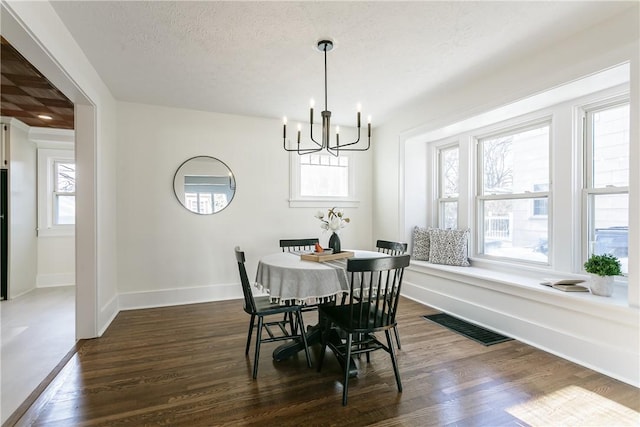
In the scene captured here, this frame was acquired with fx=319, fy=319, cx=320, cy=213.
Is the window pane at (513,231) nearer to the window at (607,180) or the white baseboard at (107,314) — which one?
the window at (607,180)

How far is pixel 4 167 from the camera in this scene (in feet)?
14.2

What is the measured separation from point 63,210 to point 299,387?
523 centimetres

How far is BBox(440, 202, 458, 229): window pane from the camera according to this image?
169 inches

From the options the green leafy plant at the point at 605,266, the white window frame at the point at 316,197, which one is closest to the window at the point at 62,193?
the white window frame at the point at 316,197

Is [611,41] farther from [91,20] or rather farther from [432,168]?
[91,20]

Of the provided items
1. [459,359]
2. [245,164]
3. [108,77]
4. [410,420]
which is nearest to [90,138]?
[108,77]

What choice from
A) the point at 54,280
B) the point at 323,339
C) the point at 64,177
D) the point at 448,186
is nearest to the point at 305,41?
the point at 323,339

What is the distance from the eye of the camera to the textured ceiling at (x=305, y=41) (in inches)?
84.2

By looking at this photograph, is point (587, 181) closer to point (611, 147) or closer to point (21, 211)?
point (611, 147)

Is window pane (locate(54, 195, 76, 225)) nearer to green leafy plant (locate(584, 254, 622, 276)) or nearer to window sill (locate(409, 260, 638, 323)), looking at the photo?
window sill (locate(409, 260, 638, 323))

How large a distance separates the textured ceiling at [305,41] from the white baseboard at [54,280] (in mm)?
3369

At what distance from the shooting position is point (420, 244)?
174 inches

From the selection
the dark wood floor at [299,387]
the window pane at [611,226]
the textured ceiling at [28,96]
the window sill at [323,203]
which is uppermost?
the textured ceiling at [28,96]

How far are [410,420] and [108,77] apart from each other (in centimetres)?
389
